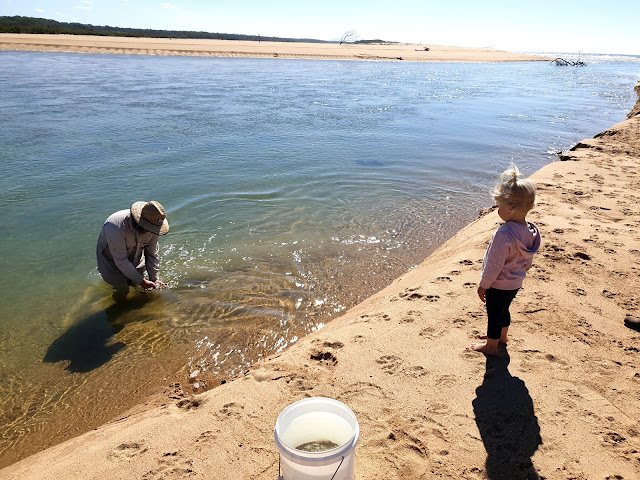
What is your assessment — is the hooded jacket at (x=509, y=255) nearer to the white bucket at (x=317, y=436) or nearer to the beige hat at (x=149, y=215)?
the white bucket at (x=317, y=436)

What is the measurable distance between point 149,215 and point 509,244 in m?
3.73

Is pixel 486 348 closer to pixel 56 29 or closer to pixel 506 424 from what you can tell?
pixel 506 424

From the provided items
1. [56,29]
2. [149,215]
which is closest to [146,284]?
[149,215]

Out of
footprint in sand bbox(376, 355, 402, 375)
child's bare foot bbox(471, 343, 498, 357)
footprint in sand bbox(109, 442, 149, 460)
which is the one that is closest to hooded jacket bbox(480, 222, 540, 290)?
child's bare foot bbox(471, 343, 498, 357)

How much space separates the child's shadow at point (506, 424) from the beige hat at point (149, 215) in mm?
3708

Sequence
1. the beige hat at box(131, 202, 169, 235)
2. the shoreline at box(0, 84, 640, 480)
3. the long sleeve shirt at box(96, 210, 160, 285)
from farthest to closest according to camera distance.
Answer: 1. the long sleeve shirt at box(96, 210, 160, 285)
2. the beige hat at box(131, 202, 169, 235)
3. the shoreline at box(0, 84, 640, 480)

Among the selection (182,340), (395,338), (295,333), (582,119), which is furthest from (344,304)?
(582,119)

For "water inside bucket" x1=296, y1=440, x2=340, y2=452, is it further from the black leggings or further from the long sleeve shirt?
the long sleeve shirt

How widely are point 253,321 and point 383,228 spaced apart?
353 cm

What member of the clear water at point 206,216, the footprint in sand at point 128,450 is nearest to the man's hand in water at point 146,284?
the clear water at point 206,216

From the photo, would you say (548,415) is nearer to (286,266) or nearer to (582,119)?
(286,266)

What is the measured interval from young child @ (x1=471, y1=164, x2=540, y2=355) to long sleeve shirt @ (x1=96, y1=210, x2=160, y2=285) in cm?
387

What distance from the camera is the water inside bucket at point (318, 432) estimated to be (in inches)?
87.7

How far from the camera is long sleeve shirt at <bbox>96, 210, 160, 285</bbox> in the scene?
4852mm
